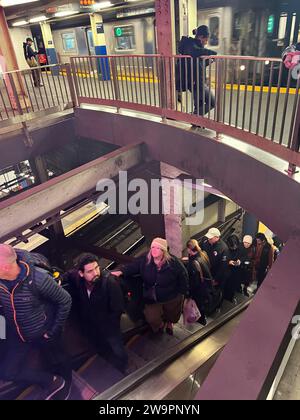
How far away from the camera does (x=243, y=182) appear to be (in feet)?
12.1

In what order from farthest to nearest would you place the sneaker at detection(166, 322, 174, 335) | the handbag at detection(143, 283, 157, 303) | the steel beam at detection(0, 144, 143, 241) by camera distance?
1. the steel beam at detection(0, 144, 143, 241)
2. the sneaker at detection(166, 322, 174, 335)
3. the handbag at detection(143, 283, 157, 303)

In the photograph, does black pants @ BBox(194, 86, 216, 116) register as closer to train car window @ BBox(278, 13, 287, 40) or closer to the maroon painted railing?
the maroon painted railing

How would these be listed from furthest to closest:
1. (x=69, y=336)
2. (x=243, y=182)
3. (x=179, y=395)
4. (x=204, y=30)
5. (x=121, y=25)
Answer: (x=121, y=25) < (x=204, y=30) < (x=243, y=182) < (x=69, y=336) < (x=179, y=395)

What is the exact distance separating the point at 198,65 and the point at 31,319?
355cm

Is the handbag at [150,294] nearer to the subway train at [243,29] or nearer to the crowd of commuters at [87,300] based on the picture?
the crowd of commuters at [87,300]

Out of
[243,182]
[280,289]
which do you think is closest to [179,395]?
[280,289]

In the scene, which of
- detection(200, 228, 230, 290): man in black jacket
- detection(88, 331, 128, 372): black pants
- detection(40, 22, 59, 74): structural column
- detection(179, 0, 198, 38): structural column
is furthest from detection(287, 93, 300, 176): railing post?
detection(40, 22, 59, 74): structural column

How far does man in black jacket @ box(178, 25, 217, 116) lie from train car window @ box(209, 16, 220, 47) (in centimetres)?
306

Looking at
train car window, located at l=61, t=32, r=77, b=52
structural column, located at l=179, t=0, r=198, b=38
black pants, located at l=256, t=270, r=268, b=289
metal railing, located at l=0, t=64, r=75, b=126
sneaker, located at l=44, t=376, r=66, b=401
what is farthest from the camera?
train car window, located at l=61, t=32, r=77, b=52

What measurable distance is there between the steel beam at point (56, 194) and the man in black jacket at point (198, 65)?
1.35m

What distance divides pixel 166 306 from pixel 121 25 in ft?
30.8

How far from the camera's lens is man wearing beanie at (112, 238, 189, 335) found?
3.13 m

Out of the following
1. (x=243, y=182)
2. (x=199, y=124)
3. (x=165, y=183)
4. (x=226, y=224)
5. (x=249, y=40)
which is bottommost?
(x=226, y=224)

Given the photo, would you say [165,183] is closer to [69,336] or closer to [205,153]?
[205,153]
